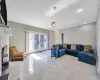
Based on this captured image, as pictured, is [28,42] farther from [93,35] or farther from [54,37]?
[93,35]

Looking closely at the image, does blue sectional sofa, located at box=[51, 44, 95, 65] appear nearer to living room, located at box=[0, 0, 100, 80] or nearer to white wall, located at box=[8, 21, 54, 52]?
living room, located at box=[0, 0, 100, 80]

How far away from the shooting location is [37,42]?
25.8 ft

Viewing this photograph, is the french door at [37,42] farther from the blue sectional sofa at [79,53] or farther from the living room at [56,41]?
the blue sectional sofa at [79,53]

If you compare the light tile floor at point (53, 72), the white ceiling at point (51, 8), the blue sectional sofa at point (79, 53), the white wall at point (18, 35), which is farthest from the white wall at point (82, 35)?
the white wall at point (18, 35)

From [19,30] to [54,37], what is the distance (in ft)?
15.9

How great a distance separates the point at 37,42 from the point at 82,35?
471cm

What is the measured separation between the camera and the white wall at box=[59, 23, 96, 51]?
5.45 m

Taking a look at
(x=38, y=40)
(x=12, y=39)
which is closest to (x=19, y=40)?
(x=12, y=39)

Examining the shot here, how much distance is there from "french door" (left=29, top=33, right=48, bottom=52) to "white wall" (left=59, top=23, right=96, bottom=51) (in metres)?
2.65

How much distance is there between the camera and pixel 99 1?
8.00 feet

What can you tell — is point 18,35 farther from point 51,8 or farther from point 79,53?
point 79,53

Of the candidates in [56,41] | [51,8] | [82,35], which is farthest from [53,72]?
[56,41]

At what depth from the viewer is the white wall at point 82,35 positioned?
5449 mm

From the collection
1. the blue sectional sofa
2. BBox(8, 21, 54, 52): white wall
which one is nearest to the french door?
BBox(8, 21, 54, 52): white wall
